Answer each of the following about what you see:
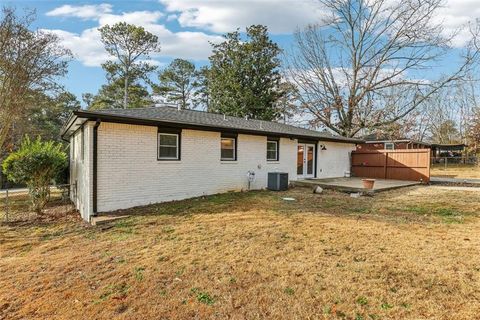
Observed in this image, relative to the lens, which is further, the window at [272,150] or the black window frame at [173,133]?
the window at [272,150]

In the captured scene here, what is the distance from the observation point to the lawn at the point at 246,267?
128 inches

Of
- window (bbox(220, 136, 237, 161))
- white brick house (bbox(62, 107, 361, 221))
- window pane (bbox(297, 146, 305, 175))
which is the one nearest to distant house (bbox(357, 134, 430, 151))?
window pane (bbox(297, 146, 305, 175))

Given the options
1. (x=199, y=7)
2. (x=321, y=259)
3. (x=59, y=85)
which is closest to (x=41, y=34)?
(x=59, y=85)

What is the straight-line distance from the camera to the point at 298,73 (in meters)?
25.4

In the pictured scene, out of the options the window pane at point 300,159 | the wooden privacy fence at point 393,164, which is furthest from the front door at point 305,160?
the wooden privacy fence at point 393,164

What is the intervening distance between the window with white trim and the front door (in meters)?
1.82

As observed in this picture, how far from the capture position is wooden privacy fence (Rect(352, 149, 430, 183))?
Answer: 15445 mm

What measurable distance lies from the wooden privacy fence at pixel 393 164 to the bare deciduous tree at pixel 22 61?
17608 millimetres

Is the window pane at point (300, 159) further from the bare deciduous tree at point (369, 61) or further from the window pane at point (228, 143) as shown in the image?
the bare deciduous tree at point (369, 61)

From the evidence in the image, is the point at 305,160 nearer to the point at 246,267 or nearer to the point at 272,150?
the point at 272,150

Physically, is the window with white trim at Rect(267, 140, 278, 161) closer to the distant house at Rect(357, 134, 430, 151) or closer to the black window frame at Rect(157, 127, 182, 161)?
the black window frame at Rect(157, 127, 182, 161)

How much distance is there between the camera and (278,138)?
13508mm

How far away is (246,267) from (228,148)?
764 cm

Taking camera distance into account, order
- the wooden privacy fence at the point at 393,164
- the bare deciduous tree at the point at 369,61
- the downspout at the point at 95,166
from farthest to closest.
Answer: the bare deciduous tree at the point at 369,61 < the wooden privacy fence at the point at 393,164 < the downspout at the point at 95,166
